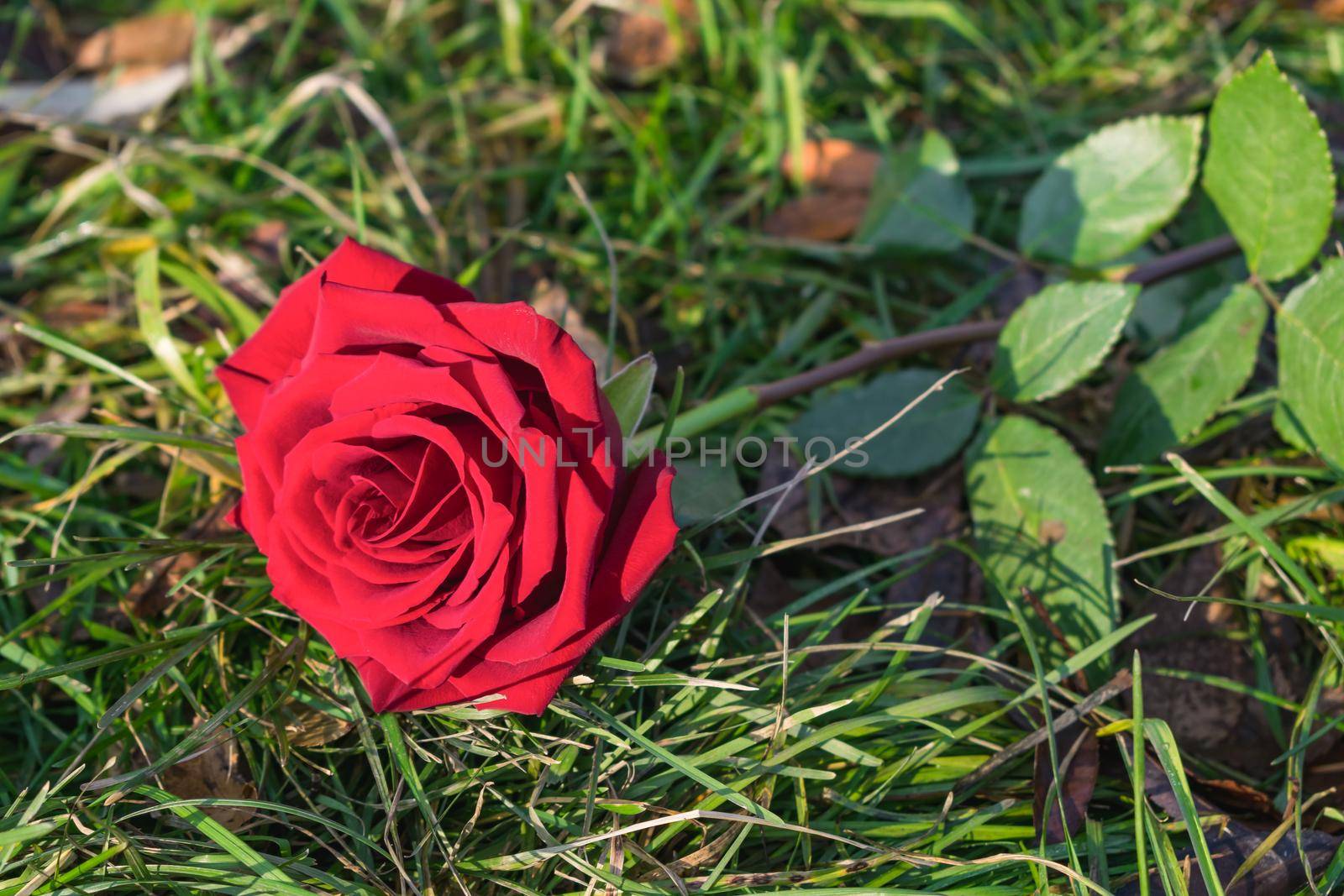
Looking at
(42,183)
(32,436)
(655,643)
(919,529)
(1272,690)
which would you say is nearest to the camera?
(655,643)

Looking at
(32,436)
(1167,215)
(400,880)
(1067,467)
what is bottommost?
(400,880)

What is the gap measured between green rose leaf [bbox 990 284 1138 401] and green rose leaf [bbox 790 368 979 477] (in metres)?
0.09

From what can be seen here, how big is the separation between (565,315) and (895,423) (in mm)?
632

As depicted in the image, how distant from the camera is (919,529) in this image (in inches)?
69.7

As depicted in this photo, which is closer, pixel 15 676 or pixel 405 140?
pixel 15 676

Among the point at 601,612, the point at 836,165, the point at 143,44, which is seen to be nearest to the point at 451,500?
the point at 601,612

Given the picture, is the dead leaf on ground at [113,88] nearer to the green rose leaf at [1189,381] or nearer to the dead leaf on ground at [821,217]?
the dead leaf on ground at [821,217]

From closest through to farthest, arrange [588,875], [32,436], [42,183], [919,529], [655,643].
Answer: [588,875]
[655,643]
[919,529]
[32,436]
[42,183]

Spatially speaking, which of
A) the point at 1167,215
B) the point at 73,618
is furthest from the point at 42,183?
the point at 1167,215

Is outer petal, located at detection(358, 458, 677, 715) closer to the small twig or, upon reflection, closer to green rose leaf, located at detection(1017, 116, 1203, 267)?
the small twig

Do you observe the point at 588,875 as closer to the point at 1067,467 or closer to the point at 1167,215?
the point at 1067,467

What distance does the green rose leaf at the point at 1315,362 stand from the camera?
58.4 inches

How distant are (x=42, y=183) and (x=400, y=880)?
199 cm

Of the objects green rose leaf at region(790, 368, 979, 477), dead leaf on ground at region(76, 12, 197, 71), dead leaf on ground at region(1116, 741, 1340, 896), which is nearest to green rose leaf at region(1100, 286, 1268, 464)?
green rose leaf at region(790, 368, 979, 477)
